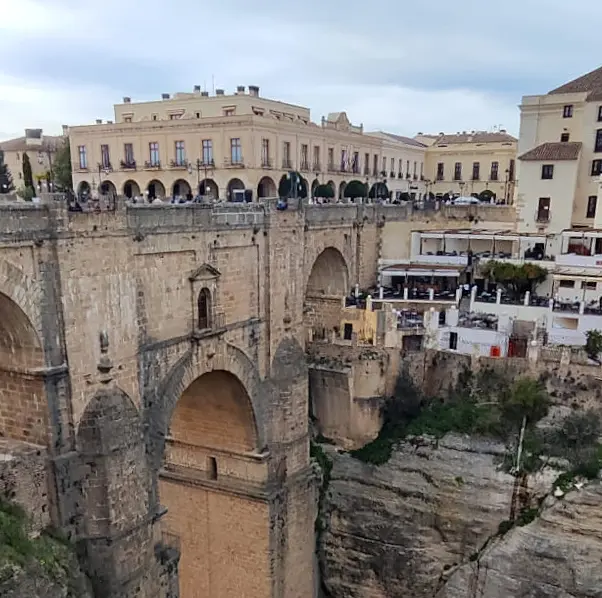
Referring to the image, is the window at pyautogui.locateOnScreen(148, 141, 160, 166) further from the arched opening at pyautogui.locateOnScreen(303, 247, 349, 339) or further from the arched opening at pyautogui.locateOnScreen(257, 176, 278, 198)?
the arched opening at pyautogui.locateOnScreen(303, 247, 349, 339)

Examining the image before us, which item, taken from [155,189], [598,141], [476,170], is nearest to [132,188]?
[155,189]

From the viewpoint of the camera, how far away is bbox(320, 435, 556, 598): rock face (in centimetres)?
1773

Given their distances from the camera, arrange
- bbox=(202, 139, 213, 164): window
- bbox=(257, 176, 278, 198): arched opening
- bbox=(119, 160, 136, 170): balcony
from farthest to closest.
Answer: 1. bbox=(119, 160, 136, 170): balcony
2. bbox=(257, 176, 278, 198): arched opening
3. bbox=(202, 139, 213, 164): window

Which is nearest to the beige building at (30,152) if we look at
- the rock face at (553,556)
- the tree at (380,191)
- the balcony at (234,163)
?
the balcony at (234,163)

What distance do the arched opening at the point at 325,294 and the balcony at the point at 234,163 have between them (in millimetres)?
9861

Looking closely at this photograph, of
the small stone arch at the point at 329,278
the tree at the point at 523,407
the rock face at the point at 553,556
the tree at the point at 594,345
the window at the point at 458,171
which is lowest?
the rock face at the point at 553,556

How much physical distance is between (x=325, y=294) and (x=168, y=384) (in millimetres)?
10048

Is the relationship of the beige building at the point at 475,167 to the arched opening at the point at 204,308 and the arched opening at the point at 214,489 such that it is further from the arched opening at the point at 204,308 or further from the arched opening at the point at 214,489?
the arched opening at the point at 204,308

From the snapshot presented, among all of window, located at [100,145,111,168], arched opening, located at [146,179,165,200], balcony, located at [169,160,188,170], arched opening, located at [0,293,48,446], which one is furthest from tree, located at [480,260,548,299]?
window, located at [100,145,111,168]

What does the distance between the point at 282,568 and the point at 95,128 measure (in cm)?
2493

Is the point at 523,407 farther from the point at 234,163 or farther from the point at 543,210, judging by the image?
the point at 234,163

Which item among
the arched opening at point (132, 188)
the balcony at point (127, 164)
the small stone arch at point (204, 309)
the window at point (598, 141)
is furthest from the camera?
the arched opening at point (132, 188)

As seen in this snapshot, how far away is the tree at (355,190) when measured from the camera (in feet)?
118

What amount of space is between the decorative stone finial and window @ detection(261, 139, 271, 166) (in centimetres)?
2033
